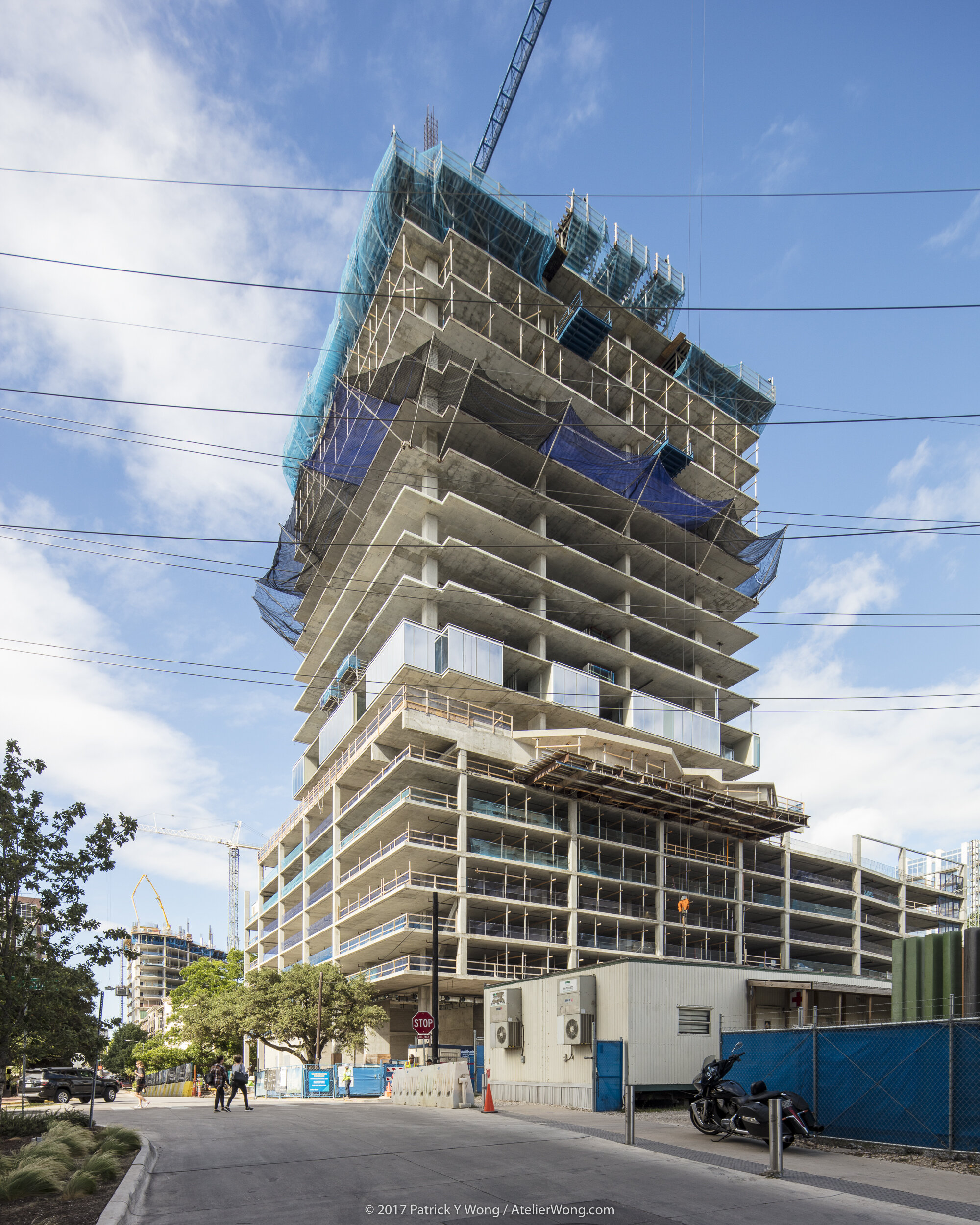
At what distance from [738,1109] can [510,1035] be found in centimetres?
1594

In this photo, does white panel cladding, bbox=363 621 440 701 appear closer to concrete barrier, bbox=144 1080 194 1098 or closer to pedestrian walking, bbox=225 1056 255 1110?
concrete barrier, bbox=144 1080 194 1098

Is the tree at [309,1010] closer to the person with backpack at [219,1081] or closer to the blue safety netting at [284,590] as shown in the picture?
the person with backpack at [219,1081]

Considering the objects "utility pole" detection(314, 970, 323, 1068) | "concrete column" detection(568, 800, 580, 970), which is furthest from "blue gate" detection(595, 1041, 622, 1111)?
"concrete column" detection(568, 800, 580, 970)

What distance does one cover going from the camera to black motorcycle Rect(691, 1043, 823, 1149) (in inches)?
599

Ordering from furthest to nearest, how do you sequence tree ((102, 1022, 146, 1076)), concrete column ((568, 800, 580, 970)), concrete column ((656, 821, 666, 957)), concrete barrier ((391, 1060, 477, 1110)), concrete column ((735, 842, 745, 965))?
tree ((102, 1022, 146, 1076)), concrete column ((735, 842, 745, 965)), concrete column ((656, 821, 666, 957)), concrete column ((568, 800, 580, 970)), concrete barrier ((391, 1060, 477, 1110))

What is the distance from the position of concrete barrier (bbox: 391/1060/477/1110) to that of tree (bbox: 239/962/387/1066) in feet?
62.3

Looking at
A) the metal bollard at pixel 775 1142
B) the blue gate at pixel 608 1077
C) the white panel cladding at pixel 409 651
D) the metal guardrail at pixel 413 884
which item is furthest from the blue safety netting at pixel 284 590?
the metal bollard at pixel 775 1142

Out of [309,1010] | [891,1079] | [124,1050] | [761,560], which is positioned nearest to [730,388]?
[761,560]

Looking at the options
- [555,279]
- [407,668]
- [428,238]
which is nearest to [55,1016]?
[407,668]

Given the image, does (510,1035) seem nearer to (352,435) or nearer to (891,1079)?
(891,1079)

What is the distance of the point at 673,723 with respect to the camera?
66.4 meters

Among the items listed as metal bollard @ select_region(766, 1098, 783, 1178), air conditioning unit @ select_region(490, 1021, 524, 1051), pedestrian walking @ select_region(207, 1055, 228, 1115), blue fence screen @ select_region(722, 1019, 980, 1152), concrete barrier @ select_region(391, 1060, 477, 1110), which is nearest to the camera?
metal bollard @ select_region(766, 1098, 783, 1178)

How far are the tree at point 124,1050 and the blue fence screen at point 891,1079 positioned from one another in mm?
120281

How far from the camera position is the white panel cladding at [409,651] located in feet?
178
